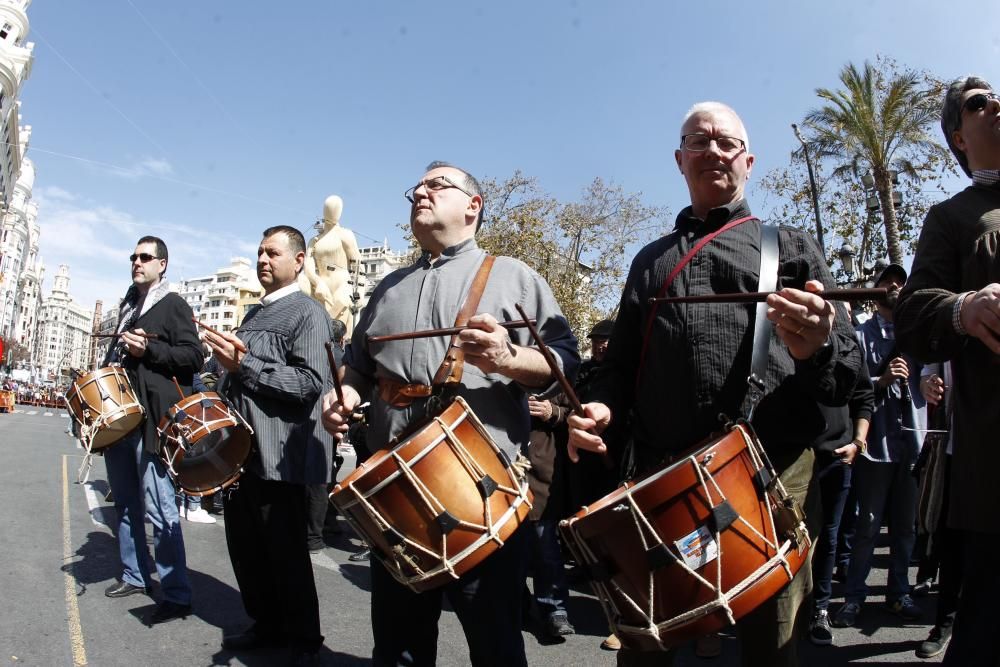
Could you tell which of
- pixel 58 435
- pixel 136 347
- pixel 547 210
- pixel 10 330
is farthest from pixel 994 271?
pixel 10 330

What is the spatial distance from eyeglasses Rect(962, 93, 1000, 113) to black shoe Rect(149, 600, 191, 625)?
473 cm

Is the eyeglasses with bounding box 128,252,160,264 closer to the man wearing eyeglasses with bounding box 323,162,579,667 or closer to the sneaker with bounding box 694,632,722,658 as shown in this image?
the man wearing eyeglasses with bounding box 323,162,579,667

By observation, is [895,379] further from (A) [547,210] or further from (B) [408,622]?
(A) [547,210]

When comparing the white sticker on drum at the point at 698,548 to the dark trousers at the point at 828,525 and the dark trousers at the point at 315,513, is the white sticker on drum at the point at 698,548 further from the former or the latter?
the dark trousers at the point at 315,513

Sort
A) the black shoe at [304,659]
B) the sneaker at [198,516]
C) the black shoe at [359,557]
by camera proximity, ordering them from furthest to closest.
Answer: the sneaker at [198,516] → the black shoe at [359,557] → the black shoe at [304,659]

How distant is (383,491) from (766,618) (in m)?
1.18

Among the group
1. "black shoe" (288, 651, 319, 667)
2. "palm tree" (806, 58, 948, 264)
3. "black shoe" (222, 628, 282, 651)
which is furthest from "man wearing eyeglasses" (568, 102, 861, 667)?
"palm tree" (806, 58, 948, 264)

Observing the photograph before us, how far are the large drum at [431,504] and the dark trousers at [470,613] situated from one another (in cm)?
29

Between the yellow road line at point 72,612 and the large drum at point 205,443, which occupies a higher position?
the large drum at point 205,443

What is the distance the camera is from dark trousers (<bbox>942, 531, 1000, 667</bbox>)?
71.4 inches

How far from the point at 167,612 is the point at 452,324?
313 centimetres

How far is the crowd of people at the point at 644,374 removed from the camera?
6.31 feet

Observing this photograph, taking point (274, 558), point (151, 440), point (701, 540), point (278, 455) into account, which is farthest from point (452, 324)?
point (151, 440)

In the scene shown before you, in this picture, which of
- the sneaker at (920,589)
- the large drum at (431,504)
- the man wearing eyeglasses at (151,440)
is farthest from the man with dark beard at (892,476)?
the man wearing eyeglasses at (151,440)
